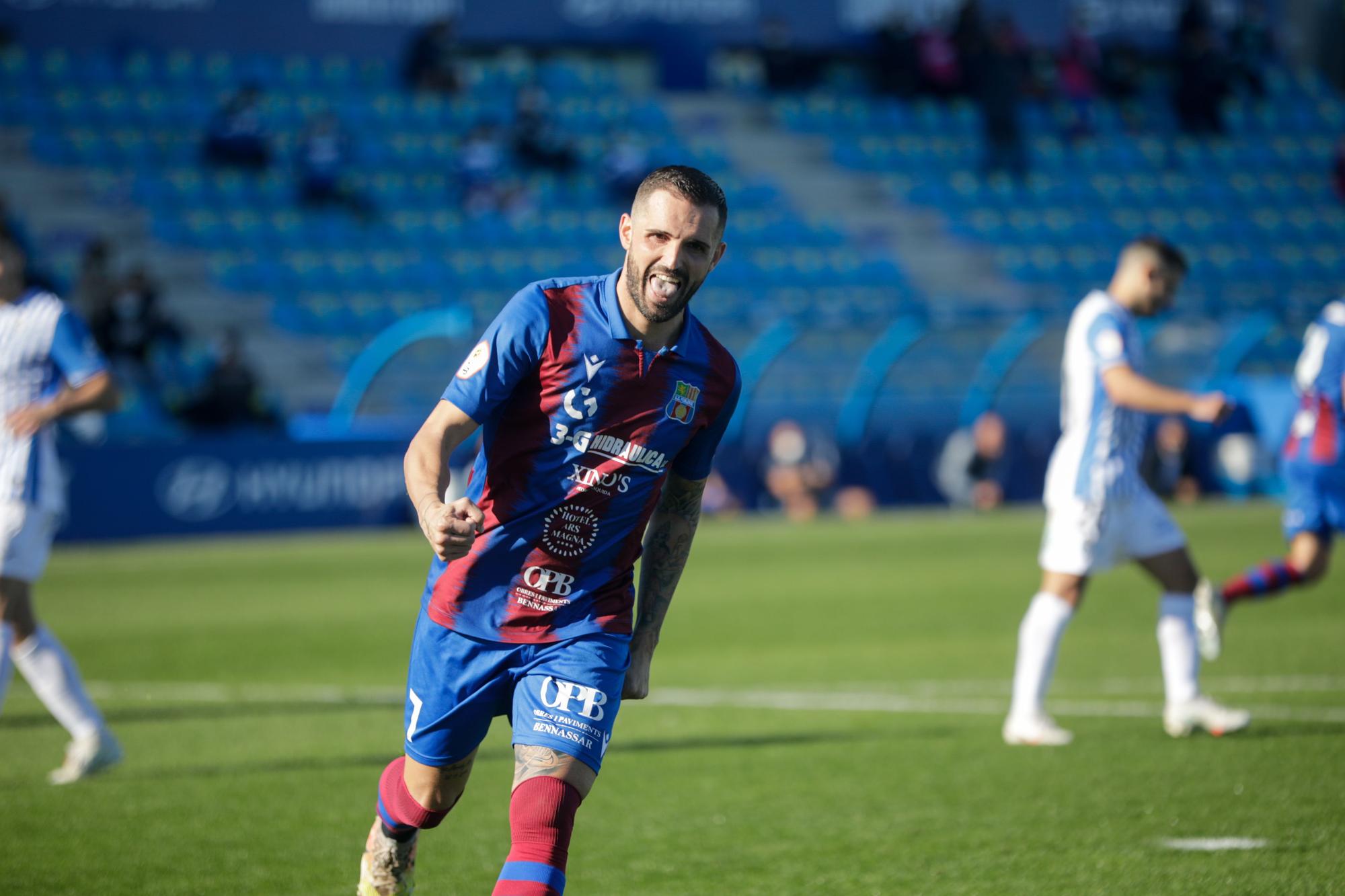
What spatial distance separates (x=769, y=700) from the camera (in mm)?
8945

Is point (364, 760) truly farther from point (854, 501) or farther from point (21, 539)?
point (854, 501)

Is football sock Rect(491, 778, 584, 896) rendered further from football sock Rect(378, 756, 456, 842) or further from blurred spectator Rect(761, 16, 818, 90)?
blurred spectator Rect(761, 16, 818, 90)

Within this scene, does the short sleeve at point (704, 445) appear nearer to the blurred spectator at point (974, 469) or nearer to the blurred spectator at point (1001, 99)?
the blurred spectator at point (974, 469)

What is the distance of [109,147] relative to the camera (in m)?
25.0

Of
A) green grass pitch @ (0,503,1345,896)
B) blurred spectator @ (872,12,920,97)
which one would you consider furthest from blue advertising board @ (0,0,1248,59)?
green grass pitch @ (0,503,1345,896)

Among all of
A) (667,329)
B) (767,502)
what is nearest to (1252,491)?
(767,502)

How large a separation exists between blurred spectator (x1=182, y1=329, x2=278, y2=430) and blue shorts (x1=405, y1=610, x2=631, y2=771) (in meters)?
16.2

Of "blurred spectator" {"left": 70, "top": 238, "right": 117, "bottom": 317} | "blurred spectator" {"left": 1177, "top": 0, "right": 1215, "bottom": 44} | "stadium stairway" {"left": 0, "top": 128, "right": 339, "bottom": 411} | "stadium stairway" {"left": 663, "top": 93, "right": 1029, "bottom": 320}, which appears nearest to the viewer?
"blurred spectator" {"left": 70, "top": 238, "right": 117, "bottom": 317}

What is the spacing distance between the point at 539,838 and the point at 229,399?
55.5 feet

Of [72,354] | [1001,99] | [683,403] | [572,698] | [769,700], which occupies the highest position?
[1001,99]

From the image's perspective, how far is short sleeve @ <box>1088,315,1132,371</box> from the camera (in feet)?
23.5

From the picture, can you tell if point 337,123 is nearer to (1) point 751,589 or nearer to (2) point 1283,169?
(1) point 751,589

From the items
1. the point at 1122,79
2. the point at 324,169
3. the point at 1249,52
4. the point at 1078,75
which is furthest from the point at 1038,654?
the point at 1249,52

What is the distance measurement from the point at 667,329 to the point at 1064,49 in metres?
31.6
